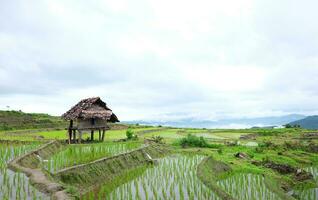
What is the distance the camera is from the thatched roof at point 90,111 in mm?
18875

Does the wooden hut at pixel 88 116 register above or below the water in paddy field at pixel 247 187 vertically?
above

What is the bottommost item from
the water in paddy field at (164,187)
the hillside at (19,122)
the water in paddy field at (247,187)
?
the water in paddy field at (247,187)

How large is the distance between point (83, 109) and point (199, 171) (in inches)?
428

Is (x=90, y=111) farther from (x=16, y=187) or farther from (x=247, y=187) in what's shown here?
(x=247, y=187)

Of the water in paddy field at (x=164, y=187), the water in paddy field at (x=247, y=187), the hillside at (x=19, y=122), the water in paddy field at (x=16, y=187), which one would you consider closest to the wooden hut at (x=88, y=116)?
the water in paddy field at (x=164, y=187)

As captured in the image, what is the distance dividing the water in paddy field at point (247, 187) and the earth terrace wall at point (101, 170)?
10.8ft

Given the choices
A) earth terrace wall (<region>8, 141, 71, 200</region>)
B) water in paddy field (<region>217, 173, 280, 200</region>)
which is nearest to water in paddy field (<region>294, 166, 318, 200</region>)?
water in paddy field (<region>217, 173, 280, 200</region>)

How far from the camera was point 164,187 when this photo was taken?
328 inches

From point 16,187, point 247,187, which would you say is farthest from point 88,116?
point 247,187

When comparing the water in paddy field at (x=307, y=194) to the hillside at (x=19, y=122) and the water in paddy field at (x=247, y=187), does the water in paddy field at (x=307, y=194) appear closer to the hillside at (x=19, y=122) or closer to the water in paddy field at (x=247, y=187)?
the water in paddy field at (x=247, y=187)

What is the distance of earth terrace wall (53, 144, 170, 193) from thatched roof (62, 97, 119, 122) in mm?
6614

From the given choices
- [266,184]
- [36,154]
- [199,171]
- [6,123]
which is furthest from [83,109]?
[6,123]

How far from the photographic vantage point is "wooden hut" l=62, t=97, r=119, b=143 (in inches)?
747

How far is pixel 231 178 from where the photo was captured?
9.98m
